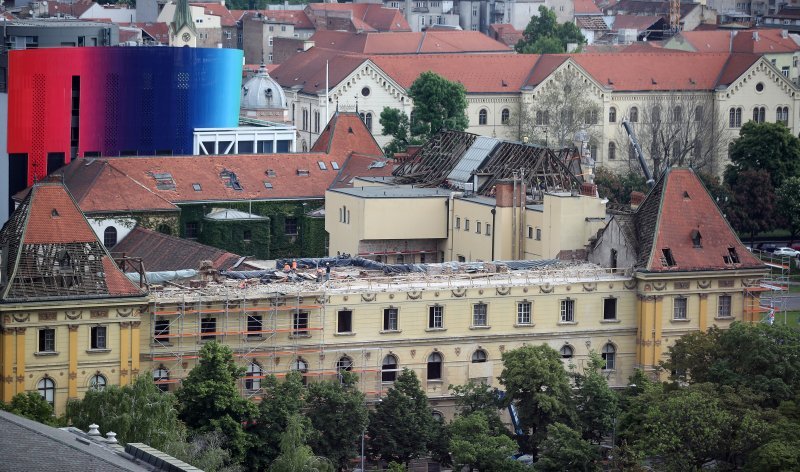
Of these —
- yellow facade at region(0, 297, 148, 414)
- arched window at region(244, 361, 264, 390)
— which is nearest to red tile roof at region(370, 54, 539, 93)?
arched window at region(244, 361, 264, 390)

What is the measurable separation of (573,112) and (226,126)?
42.9 m

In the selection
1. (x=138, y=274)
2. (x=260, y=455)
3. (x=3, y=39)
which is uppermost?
(x=3, y=39)

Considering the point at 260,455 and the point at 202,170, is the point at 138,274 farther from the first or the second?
the point at 202,170

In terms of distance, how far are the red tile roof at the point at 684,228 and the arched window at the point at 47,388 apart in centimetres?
2802

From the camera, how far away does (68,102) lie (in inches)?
5925

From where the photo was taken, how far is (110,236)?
5271 inches

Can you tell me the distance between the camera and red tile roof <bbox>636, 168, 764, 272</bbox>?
11300cm

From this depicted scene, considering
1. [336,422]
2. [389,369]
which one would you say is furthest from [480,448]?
[389,369]

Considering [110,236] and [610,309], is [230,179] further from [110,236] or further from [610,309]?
[610,309]

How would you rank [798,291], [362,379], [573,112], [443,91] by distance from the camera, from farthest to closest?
[573,112]
[443,91]
[798,291]
[362,379]

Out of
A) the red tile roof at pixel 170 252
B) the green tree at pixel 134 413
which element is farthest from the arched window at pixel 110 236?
the green tree at pixel 134 413

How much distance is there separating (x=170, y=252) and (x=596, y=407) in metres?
28.4

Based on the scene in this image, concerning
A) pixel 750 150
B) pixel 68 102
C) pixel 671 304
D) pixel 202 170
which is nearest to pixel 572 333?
pixel 671 304

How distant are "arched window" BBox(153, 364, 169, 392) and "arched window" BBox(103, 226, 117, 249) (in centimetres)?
Result: 3028
